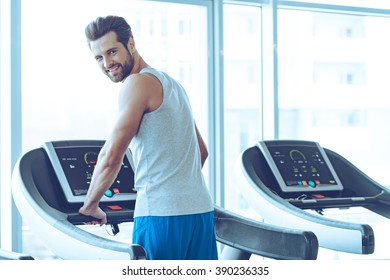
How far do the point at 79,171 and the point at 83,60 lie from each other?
115 centimetres

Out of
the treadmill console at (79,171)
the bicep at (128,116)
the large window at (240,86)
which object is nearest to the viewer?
the bicep at (128,116)

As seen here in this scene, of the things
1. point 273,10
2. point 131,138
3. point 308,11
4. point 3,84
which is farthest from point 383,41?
point 131,138

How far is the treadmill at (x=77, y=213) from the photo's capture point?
2.38 meters

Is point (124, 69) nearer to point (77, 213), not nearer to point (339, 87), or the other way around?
point (77, 213)

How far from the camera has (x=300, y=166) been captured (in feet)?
11.5

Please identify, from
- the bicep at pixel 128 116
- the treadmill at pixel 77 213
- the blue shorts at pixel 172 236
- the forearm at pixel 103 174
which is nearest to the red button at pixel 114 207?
the treadmill at pixel 77 213

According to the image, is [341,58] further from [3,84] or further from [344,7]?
[3,84]

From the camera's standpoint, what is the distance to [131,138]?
7.07ft

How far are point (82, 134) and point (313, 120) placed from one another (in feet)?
5.54

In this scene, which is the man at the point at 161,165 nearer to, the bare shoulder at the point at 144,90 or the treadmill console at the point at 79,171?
the bare shoulder at the point at 144,90

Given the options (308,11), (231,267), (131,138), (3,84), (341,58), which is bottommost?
(231,267)

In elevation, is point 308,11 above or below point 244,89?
above

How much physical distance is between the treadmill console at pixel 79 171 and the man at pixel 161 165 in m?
0.54

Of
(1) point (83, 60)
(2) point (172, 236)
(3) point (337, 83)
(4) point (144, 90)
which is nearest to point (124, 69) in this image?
(4) point (144, 90)
